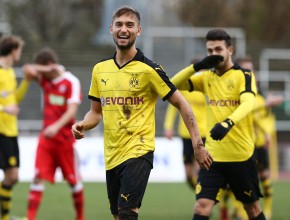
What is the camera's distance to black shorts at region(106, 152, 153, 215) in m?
7.52

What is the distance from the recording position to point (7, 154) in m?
11.8

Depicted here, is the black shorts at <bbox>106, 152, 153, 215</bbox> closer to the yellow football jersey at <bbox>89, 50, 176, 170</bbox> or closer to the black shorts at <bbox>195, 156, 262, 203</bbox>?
the yellow football jersey at <bbox>89, 50, 176, 170</bbox>

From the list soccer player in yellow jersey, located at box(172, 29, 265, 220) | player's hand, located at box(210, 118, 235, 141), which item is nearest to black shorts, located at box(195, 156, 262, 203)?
soccer player in yellow jersey, located at box(172, 29, 265, 220)

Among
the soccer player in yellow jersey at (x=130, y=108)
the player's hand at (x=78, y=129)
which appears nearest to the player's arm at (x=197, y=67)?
the soccer player in yellow jersey at (x=130, y=108)

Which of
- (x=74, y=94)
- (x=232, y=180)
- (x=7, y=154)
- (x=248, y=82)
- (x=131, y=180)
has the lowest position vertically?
(x=7, y=154)

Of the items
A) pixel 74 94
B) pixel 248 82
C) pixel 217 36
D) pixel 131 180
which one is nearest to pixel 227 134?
pixel 248 82

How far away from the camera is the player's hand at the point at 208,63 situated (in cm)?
893

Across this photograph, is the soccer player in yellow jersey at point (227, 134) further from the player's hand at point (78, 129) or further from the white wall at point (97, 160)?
the white wall at point (97, 160)

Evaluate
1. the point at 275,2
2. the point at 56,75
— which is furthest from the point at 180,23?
the point at 56,75

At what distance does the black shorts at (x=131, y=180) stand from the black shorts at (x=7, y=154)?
4.18 m

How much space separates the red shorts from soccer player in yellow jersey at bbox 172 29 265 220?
3372 mm

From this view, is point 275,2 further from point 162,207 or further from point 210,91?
point 210,91

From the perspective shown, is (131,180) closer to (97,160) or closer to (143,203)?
(143,203)

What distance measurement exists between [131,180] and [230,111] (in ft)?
6.56
